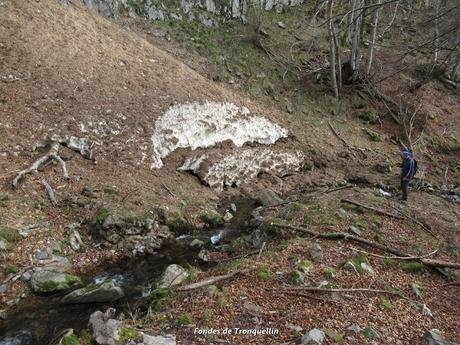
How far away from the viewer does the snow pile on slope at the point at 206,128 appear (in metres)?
14.4

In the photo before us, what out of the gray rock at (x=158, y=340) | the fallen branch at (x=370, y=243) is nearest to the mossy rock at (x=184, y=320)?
the gray rock at (x=158, y=340)

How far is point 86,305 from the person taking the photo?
8.00m

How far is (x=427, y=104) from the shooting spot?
23750 millimetres

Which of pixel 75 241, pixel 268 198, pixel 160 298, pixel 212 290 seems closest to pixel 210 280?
pixel 212 290

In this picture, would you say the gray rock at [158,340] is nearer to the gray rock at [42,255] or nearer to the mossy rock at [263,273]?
the mossy rock at [263,273]

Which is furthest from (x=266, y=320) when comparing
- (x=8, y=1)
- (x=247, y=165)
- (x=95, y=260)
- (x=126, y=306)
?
(x=8, y=1)

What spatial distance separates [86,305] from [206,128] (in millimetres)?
9034

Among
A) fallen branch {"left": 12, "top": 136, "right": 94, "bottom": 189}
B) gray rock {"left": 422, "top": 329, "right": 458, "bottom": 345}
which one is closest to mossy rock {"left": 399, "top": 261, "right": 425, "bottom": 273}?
gray rock {"left": 422, "top": 329, "right": 458, "bottom": 345}

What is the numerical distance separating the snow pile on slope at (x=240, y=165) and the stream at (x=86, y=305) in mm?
3299

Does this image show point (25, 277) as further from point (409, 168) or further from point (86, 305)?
point (409, 168)

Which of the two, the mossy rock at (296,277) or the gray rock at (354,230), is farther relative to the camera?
the gray rock at (354,230)

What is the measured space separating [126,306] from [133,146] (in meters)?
6.64

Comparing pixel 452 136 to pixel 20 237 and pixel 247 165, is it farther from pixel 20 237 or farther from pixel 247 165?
pixel 20 237

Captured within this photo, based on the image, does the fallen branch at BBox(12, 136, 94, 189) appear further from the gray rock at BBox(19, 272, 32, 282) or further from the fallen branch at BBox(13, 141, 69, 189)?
the gray rock at BBox(19, 272, 32, 282)
